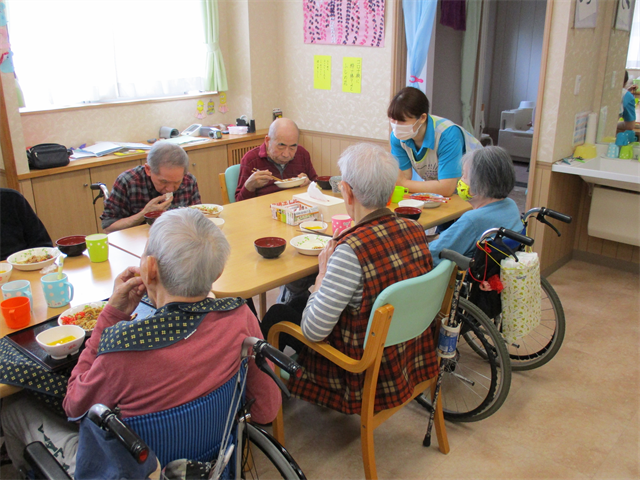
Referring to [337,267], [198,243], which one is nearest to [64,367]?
[198,243]

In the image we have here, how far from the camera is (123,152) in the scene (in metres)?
4.10

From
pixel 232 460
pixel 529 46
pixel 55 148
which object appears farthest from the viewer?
pixel 529 46

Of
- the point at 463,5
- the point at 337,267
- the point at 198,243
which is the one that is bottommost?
the point at 337,267

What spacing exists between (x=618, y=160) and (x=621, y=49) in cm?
76

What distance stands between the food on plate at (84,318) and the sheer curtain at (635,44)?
12.1 feet

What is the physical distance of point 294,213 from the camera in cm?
256

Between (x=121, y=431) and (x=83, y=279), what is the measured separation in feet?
3.68

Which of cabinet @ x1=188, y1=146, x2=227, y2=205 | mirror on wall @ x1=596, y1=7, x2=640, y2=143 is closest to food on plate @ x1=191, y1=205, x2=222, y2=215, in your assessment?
cabinet @ x1=188, y1=146, x2=227, y2=205

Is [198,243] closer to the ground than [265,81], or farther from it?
closer to the ground

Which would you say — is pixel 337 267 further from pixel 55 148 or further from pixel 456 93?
pixel 456 93

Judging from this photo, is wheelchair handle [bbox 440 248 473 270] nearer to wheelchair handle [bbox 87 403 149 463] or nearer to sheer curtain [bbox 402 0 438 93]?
wheelchair handle [bbox 87 403 149 463]

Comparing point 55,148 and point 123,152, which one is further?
point 123,152

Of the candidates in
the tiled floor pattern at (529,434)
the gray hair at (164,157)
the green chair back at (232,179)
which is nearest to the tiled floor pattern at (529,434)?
the tiled floor pattern at (529,434)

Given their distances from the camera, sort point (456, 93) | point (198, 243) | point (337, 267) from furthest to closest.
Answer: point (456, 93)
point (337, 267)
point (198, 243)
